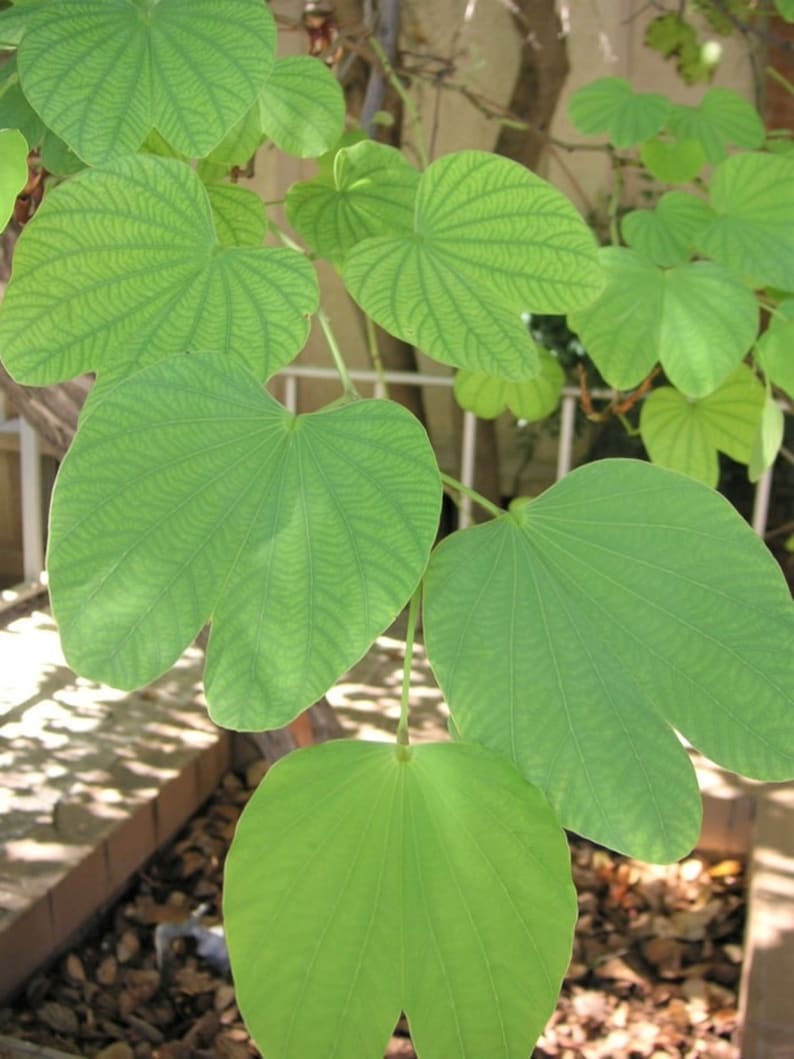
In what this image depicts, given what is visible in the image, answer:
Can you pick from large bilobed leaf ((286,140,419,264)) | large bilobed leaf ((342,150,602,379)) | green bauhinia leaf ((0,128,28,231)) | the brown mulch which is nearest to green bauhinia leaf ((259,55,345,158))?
large bilobed leaf ((286,140,419,264))

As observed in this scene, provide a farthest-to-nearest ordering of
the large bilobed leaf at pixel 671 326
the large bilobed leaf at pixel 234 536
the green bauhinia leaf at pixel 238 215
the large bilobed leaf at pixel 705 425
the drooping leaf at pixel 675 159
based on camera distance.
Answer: the drooping leaf at pixel 675 159 → the large bilobed leaf at pixel 705 425 → the large bilobed leaf at pixel 671 326 → the green bauhinia leaf at pixel 238 215 → the large bilobed leaf at pixel 234 536

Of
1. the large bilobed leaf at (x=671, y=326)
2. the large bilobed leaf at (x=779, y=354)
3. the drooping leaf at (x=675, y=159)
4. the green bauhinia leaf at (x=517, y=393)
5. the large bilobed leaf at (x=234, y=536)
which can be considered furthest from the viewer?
the green bauhinia leaf at (x=517, y=393)

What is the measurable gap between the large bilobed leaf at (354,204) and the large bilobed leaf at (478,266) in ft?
0.64

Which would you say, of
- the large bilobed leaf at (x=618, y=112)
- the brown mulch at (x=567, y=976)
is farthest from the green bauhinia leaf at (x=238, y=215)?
the brown mulch at (x=567, y=976)

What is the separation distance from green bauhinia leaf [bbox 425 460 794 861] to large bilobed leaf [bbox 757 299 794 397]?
56cm

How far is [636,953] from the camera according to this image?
2119 millimetres

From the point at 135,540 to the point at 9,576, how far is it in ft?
10.2

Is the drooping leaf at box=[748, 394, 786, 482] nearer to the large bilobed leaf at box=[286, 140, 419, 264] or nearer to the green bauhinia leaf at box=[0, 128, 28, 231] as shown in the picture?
the large bilobed leaf at box=[286, 140, 419, 264]

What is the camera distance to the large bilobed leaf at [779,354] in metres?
1.16

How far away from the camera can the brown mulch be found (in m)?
1.85

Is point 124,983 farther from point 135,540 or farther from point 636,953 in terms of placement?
point 135,540

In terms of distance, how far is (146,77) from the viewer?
67 centimetres

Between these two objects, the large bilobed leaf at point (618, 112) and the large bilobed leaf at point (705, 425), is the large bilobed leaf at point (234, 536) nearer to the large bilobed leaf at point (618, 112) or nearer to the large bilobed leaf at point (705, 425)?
the large bilobed leaf at point (705, 425)

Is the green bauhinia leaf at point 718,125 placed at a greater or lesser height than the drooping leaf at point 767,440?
greater
